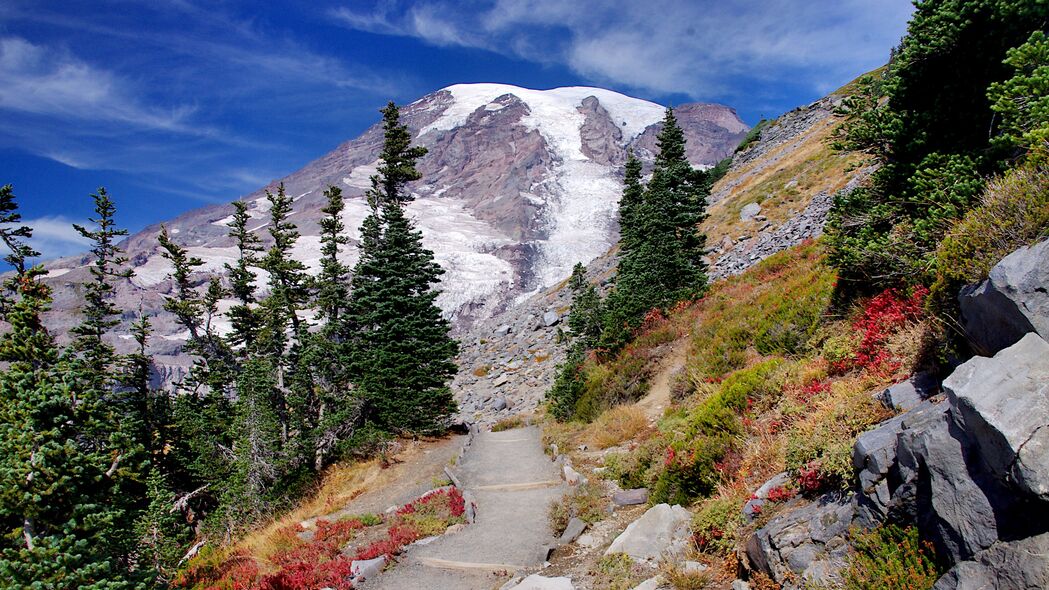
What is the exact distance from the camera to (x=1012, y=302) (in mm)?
4227

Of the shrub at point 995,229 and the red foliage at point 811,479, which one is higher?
the shrub at point 995,229

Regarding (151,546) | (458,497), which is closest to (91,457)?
(151,546)

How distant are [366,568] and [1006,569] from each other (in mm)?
8890

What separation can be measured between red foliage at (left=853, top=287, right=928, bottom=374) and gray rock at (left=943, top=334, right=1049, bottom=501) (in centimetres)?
305

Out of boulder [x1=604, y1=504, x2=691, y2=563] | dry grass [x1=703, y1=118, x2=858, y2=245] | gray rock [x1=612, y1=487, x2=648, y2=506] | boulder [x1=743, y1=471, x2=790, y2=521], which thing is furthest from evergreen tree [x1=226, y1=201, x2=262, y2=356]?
dry grass [x1=703, y1=118, x2=858, y2=245]

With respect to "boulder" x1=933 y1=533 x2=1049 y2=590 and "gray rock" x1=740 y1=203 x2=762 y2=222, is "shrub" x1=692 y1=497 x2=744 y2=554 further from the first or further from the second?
"gray rock" x1=740 y1=203 x2=762 y2=222

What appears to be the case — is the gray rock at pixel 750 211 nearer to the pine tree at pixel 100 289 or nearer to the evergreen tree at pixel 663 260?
the evergreen tree at pixel 663 260

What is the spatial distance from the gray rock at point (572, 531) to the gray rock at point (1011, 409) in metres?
6.40

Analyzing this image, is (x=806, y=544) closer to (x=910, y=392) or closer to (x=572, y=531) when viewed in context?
(x=910, y=392)

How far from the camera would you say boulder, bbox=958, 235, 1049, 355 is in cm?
403

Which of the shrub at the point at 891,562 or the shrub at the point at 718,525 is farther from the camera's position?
the shrub at the point at 718,525

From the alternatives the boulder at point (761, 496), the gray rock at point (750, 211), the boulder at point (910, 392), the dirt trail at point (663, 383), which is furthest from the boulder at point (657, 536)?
the gray rock at point (750, 211)

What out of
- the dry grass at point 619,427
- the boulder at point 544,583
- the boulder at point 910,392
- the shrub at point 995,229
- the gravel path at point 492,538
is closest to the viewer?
the shrub at point 995,229

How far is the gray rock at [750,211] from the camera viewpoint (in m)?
36.9
